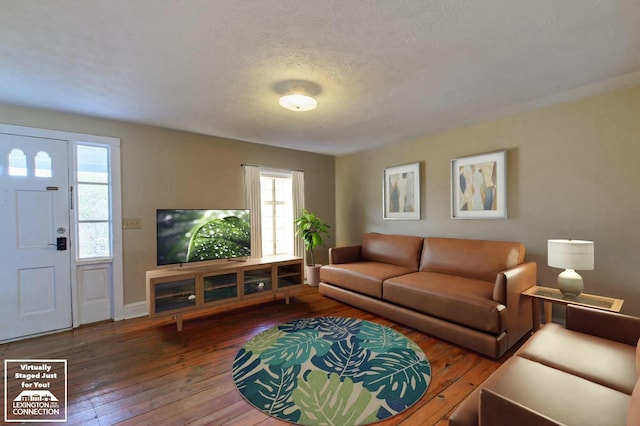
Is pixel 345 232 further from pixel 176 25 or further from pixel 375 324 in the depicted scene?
pixel 176 25

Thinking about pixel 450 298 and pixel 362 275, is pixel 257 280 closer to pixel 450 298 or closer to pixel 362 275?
pixel 362 275

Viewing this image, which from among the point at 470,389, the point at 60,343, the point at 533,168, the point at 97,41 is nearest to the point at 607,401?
the point at 470,389

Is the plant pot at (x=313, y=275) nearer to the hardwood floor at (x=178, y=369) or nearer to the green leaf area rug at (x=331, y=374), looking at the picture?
the hardwood floor at (x=178, y=369)

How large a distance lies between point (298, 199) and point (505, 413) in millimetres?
4011

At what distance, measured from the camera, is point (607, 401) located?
43.9 inches

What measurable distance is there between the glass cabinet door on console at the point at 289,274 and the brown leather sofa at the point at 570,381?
270cm

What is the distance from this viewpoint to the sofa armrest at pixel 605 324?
162 cm

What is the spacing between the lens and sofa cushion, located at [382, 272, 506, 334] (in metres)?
2.26

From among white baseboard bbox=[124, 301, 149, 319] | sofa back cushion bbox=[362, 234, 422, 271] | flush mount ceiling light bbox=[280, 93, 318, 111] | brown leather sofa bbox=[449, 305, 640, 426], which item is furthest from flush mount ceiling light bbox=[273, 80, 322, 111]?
white baseboard bbox=[124, 301, 149, 319]

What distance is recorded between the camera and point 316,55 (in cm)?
189

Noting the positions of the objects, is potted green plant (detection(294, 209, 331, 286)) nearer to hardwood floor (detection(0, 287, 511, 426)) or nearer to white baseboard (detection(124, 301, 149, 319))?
hardwood floor (detection(0, 287, 511, 426))

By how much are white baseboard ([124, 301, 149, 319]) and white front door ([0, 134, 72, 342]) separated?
0.50 m

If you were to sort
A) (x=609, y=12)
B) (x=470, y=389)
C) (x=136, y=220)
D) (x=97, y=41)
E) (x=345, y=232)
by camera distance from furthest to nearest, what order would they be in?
1. (x=345, y=232)
2. (x=136, y=220)
3. (x=470, y=389)
4. (x=97, y=41)
5. (x=609, y=12)

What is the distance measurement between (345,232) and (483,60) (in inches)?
142
